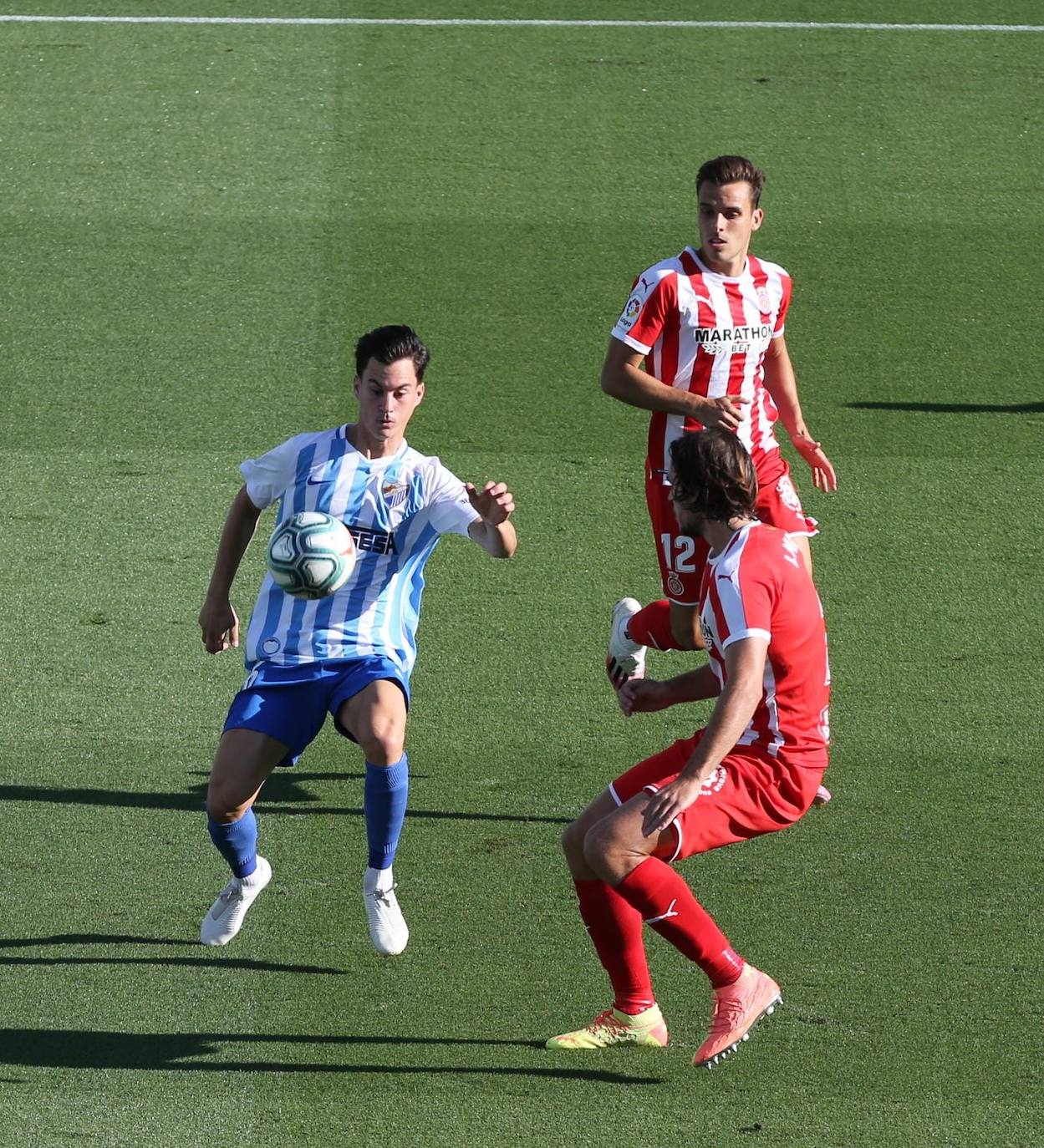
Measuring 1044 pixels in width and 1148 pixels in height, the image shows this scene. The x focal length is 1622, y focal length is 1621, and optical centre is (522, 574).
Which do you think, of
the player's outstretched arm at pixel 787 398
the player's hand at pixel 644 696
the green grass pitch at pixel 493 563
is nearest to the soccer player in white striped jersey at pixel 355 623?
the green grass pitch at pixel 493 563

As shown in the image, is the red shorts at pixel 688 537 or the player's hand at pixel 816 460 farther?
the player's hand at pixel 816 460

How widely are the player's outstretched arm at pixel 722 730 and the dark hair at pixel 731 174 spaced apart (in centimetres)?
211

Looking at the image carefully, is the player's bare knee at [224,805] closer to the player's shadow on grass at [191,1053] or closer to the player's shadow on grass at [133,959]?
the player's shadow on grass at [133,959]

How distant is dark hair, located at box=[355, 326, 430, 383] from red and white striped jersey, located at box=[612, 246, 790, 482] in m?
1.09

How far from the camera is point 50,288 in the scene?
33.1ft

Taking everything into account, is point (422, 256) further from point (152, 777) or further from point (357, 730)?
point (357, 730)

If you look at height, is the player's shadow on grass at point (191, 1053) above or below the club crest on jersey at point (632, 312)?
below

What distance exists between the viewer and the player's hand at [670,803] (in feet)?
13.3

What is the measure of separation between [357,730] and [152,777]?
62.6 inches

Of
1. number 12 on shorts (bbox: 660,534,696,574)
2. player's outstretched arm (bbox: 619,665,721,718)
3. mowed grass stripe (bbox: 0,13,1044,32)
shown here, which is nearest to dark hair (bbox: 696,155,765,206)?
number 12 on shorts (bbox: 660,534,696,574)

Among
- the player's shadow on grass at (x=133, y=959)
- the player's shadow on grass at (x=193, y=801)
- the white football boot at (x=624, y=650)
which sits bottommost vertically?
the player's shadow on grass at (x=133, y=959)

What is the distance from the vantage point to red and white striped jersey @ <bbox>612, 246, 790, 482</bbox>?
5.71 meters

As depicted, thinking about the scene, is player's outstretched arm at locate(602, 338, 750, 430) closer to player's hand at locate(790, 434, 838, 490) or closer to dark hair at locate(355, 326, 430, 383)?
player's hand at locate(790, 434, 838, 490)

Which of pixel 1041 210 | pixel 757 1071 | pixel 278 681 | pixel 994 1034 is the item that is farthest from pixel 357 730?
pixel 1041 210
